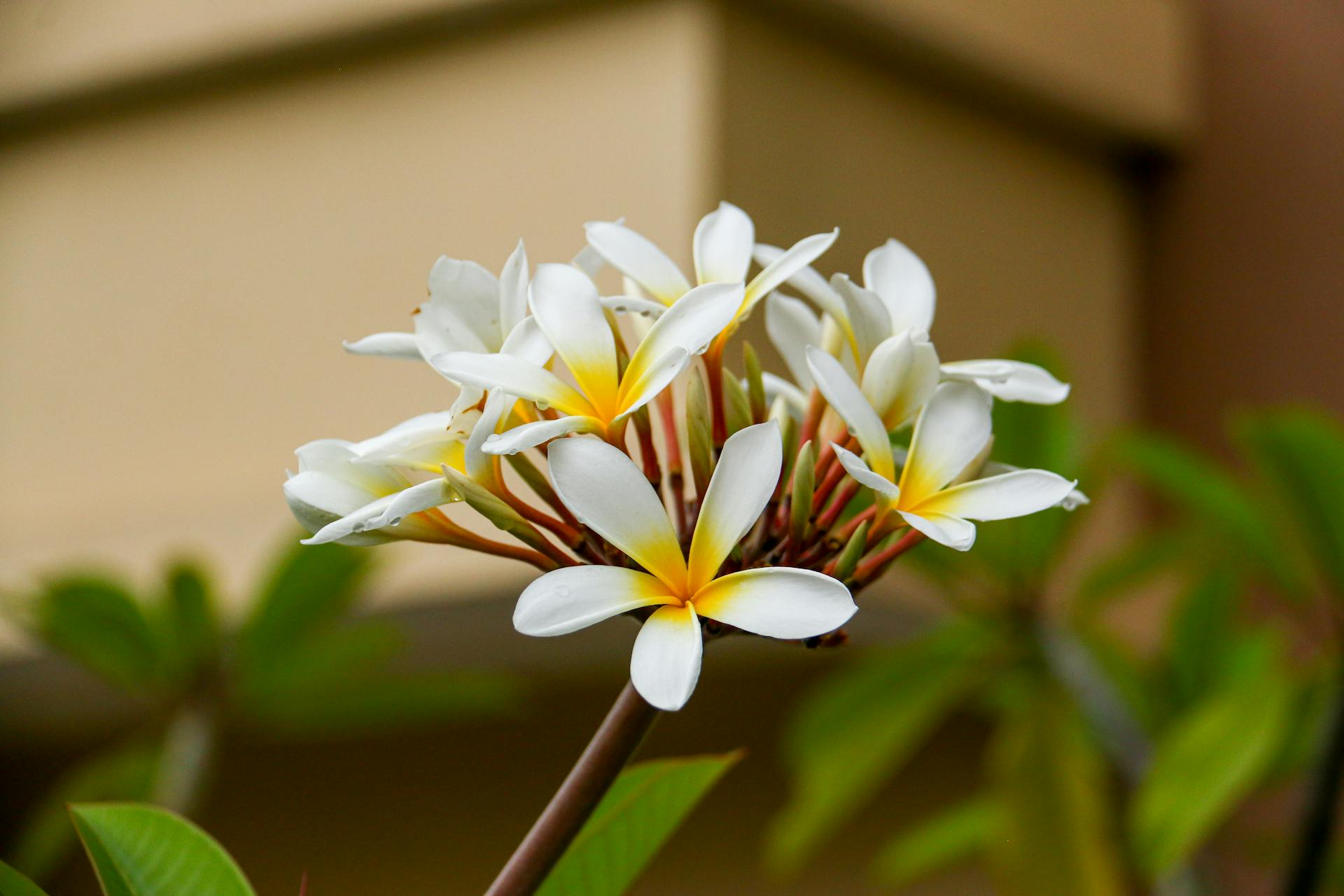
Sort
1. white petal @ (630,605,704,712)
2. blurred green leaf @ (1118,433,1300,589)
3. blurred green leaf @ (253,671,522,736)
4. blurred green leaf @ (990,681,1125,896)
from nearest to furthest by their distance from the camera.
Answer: white petal @ (630,605,704,712) < blurred green leaf @ (990,681,1125,896) < blurred green leaf @ (1118,433,1300,589) < blurred green leaf @ (253,671,522,736)

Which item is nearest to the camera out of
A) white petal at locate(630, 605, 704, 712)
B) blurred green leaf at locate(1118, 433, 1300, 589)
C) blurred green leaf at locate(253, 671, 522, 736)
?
white petal at locate(630, 605, 704, 712)

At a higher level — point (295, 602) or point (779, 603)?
point (779, 603)

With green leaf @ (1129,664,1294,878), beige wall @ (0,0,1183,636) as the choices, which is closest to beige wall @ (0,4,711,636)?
beige wall @ (0,0,1183,636)

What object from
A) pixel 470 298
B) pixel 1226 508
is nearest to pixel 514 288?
pixel 470 298

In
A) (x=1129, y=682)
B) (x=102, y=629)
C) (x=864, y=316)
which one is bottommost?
(x=1129, y=682)

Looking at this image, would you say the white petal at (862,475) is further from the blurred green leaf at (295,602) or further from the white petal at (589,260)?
the blurred green leaf at (295,602)

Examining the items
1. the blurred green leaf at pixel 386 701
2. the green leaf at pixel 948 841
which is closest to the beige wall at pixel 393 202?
the blurred green leaf at pixel 386 701

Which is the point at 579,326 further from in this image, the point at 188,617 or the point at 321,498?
the point at 188,617

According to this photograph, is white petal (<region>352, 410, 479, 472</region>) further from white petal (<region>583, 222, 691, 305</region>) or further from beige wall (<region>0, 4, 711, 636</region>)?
beige wall (<region>0, 4, 711, 636</region>)
